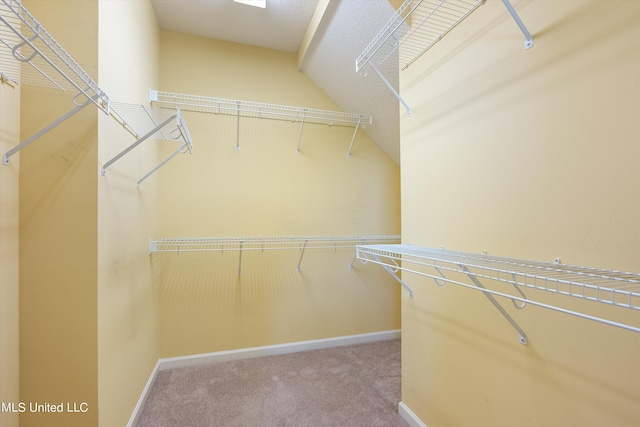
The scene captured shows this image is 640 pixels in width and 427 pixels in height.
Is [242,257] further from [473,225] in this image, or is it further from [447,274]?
[473,225]

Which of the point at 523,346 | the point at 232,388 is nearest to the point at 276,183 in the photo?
the point at 232,388

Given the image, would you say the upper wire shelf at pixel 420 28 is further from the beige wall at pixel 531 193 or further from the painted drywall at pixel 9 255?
the painted drywall at pixel 9 255

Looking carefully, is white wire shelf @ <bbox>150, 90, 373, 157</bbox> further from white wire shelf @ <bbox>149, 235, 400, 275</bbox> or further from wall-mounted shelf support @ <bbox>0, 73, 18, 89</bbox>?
wall-mounted shelf support @ <bbox>0, 73, 18, 89</bbox>

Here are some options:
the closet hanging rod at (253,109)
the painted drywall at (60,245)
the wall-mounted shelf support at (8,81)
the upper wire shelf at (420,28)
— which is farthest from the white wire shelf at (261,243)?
the upper wire shelf at (420,28)

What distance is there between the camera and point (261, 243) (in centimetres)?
246

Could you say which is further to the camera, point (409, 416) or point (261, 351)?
point (261, 351)

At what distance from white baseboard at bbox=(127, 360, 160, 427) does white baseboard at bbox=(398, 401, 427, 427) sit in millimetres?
1489

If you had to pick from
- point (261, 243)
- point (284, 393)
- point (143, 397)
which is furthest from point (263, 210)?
point (143, 397)

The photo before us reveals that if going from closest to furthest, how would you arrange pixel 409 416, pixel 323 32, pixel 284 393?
1. pixel 409 416
2. pixel 284 393
3. pixel 323 32

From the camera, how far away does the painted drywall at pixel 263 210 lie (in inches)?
89.9

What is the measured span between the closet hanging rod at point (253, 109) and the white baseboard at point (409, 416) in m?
2.15

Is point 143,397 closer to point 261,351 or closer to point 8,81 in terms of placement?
point 261,351

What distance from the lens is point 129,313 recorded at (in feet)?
5.11

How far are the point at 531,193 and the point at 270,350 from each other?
2.22 meters
